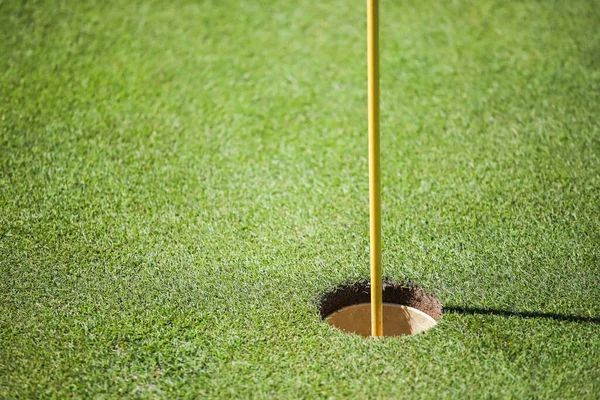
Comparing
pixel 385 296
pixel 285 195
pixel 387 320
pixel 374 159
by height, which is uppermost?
pixel 374 159

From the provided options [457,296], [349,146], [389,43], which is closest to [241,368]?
[457,296]

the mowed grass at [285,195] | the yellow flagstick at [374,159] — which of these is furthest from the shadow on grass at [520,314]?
the yellow flagstick at [374,159]

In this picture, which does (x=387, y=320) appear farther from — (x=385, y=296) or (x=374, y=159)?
(x=374, y=159)

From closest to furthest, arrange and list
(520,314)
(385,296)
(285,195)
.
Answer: (520,314)
(385,296)
(285,195)

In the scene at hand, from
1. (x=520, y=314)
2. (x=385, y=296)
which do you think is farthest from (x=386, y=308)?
(x=520, y=314)

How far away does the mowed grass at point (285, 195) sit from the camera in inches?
111

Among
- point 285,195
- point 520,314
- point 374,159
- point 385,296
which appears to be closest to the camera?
point 374,159

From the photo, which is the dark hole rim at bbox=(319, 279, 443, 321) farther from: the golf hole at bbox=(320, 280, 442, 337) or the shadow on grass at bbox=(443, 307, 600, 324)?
the shadow on grass at bbox=(443, 307, 600, 324)

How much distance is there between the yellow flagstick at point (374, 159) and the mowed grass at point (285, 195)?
0.17m

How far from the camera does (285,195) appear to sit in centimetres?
381

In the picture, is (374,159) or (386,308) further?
(386,308)

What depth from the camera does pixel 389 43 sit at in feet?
16.5

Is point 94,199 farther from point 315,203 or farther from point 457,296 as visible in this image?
point 457,296

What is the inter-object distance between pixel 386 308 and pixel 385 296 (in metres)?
0.05
